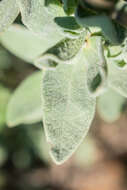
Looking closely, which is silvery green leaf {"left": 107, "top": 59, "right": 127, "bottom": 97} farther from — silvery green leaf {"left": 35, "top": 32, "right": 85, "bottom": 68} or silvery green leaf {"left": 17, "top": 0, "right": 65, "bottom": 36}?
silvery green leaf {"left": 17, "top": 0, "right": 65, "bottom": 36}

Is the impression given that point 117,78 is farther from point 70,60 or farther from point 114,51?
point 70,60

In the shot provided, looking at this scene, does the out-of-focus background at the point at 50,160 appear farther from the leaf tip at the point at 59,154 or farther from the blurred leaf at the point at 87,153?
the leaf tip at the point at 59,154

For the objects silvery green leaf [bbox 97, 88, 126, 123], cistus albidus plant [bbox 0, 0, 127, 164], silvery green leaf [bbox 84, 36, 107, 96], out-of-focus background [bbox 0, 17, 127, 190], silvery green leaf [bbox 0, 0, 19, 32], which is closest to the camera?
silvery green leaf [bbox 84, 36, 107, 96]

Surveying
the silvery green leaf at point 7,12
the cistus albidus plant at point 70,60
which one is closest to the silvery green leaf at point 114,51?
the cistus albidus plant at point 70,60

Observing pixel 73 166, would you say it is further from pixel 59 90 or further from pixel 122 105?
pixel 59 90

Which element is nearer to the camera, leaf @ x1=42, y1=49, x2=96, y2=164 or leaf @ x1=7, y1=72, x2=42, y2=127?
leaf @ x1=42, y1=49, x2=96, y2=164

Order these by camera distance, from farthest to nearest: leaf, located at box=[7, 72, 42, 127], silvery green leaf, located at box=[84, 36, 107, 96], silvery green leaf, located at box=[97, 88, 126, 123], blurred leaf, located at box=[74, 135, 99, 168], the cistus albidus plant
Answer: blurred leaf, located at box=[74, 135, 99, 168], silvery green leaf, located at box=[97, 88, 126, 123], leaf, located at box=[7, 72, 42, 127], the cistus albidus plant, silvery green leaf, located at box=[84, 36, 107, 96]

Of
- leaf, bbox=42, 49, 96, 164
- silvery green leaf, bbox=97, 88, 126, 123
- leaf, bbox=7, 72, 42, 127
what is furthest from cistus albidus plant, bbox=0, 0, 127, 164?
silvery green leaf, bbox=97, 88, 126, 123
